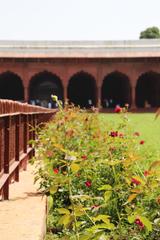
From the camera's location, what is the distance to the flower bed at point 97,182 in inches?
123

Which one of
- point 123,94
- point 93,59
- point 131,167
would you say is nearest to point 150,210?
point 131,167

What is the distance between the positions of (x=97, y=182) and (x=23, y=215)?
32.1 inches

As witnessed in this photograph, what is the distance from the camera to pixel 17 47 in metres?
Answer: 35.1

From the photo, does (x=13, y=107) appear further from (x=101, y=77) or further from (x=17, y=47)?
(x=17, y=47)

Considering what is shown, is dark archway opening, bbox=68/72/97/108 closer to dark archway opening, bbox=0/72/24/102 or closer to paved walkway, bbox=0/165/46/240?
dark archway opening, bbox=0/72/24/102

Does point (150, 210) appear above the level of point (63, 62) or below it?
below

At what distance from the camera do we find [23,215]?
4312mm

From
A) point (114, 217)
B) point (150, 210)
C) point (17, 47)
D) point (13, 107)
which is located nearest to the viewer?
point (150, 210)

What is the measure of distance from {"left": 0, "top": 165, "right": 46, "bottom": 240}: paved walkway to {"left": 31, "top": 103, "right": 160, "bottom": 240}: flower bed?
0.51 feet

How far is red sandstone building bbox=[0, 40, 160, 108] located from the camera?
32.7 m

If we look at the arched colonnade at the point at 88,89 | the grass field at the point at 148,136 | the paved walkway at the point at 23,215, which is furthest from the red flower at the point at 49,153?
the arched colonnade at the point at 88,89

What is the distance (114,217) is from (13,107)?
2.16 meters
